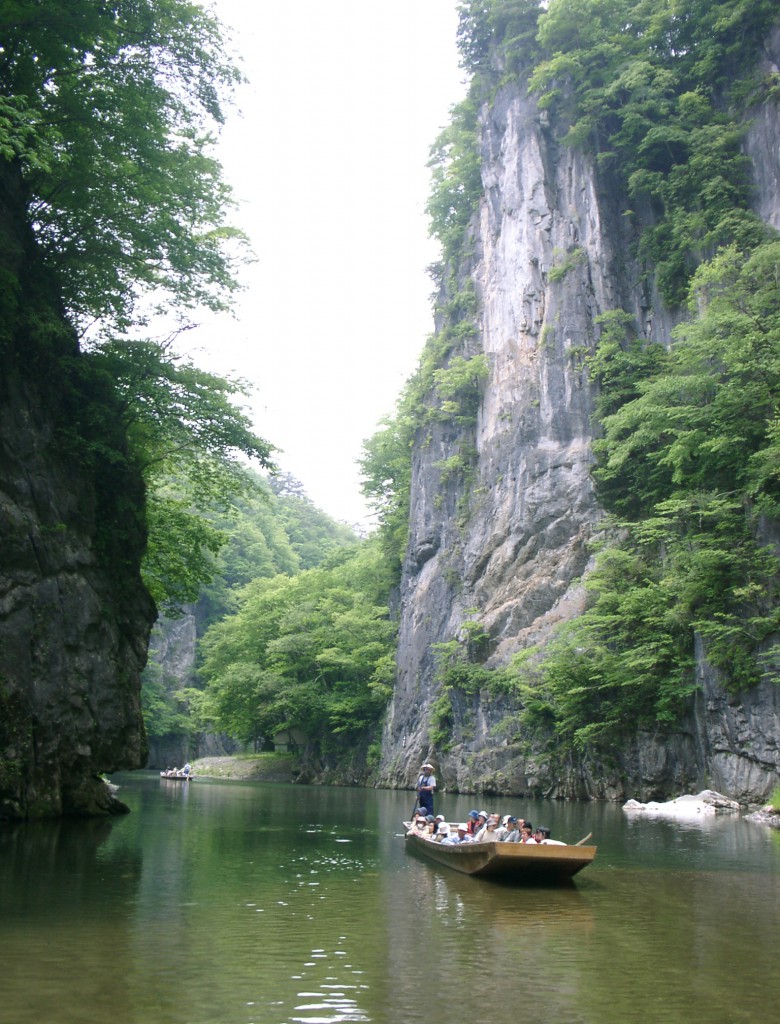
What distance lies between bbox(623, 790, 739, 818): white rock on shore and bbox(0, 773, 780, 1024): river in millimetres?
8258

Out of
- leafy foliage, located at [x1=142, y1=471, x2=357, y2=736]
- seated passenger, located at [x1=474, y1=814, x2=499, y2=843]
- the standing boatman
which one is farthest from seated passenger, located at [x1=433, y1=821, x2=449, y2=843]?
leafy foliage, located at [x1=142, y1=471, x2=357, y2=736]

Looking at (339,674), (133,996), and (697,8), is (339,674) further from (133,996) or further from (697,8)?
(133,996)

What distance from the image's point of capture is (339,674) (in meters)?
51.2

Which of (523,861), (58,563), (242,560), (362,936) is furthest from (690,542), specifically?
(242,560)


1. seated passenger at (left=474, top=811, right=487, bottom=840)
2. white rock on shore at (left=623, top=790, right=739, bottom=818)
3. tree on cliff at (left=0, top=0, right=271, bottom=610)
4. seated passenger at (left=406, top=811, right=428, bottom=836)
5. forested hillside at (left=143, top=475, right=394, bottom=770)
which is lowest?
white rock on shore at (left=623, top=790, right=739, bottom=818)

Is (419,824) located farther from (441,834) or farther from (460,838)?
(460,838)

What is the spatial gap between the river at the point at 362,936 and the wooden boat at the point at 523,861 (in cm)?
26

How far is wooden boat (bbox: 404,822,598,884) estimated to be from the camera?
38.3 feet

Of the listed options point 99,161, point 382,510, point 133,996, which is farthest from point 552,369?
point 133,996

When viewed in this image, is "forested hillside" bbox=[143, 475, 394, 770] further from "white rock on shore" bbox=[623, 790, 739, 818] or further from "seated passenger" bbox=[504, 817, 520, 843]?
"seated passenger" bbox=[504, 817, 520, 843]

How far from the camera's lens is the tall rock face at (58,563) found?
54.4 feet

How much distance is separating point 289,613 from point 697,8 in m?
36.6

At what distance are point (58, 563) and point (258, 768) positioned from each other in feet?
118

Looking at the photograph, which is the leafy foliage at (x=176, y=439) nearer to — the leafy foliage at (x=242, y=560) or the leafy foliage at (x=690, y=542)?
the leafy foliage at (x=690, y=542)
